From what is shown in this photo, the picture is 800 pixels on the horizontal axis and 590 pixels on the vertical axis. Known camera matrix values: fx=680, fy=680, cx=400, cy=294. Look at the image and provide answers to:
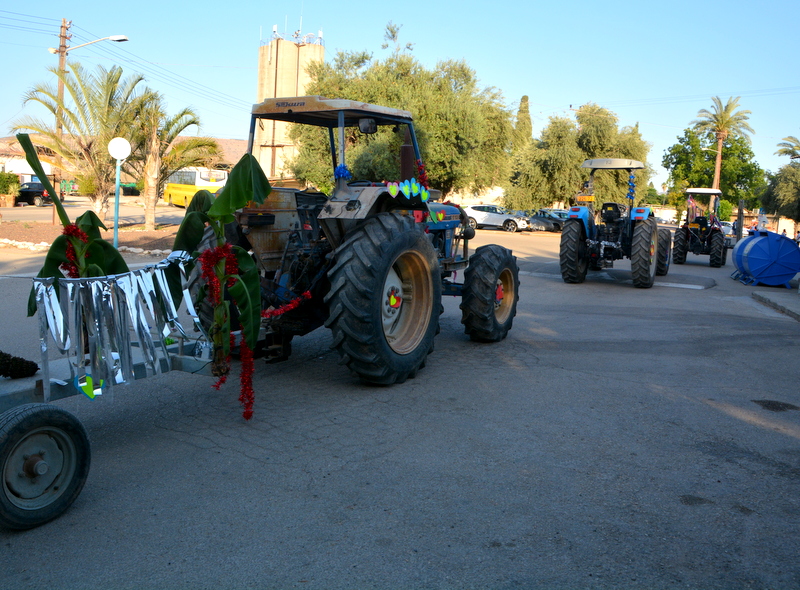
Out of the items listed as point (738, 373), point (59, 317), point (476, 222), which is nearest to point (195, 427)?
point (59, 317)

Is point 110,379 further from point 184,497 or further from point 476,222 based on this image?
point 476,222

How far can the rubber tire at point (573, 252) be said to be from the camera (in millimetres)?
14641

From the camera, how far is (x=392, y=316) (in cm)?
648

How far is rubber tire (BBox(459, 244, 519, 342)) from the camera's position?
7.70 m

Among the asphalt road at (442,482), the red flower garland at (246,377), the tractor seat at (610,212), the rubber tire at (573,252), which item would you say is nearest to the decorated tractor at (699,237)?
the tractor seat at (610,212)

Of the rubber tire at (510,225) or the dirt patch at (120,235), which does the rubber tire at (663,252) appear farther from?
the rubber tire at (510,225)

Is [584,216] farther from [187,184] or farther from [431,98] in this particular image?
[187,184]

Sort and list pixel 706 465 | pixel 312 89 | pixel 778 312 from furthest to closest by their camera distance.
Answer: pixel 312 89 < pixel 778 312 < pixel 706 465

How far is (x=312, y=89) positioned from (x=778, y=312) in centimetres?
2408

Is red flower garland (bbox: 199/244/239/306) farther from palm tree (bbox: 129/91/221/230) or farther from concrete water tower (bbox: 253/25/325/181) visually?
concrete water tower (bbox: 253/25/325/181)

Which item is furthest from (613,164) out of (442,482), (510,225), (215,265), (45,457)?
(510,225)

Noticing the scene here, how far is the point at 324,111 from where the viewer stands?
6.29 meters

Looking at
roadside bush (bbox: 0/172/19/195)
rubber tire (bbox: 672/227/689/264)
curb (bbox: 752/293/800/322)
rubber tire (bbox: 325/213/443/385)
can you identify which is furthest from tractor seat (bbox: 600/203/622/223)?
roadside bush (bbox: 0/172/19/195)

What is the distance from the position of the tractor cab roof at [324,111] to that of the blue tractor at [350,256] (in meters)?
0.01
